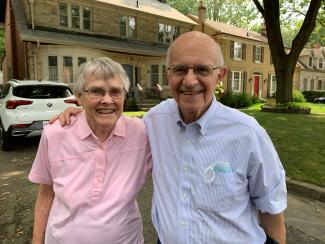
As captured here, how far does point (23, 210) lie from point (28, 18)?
15393 mm

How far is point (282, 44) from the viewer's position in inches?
591

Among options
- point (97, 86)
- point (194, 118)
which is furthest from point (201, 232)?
point (97, 86)

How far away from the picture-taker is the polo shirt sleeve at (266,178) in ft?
5.42

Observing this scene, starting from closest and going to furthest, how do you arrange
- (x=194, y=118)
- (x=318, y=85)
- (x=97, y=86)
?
(x=194, y=118) < (x=97, y=86) < (x=318, y=85)

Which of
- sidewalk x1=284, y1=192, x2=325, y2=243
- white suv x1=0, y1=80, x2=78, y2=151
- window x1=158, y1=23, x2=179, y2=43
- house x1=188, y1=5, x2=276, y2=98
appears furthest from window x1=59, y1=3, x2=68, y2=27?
sidewalk x1=284, y1=192, x2=325, y2=243

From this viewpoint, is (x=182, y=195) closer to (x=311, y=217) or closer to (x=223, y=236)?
(x=223, y=236)

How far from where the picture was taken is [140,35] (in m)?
22.2

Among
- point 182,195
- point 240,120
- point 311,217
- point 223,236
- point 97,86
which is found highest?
point 97,86

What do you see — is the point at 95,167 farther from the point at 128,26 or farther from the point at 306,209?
the point at 128,26

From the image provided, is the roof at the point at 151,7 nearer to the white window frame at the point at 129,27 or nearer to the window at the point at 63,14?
the white window frame at the point at 129,27

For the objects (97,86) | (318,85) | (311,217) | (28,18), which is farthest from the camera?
(318,85)

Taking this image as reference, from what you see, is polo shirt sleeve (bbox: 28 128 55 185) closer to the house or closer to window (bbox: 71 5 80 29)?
window (bbox: 71 5 80 29)

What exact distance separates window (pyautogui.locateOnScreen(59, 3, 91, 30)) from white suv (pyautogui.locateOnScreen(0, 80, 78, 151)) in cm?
1145

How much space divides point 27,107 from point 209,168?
7.19 metres
